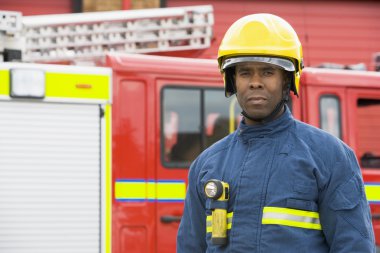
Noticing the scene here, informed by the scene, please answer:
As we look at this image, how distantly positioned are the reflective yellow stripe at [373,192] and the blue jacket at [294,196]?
368 centimetres

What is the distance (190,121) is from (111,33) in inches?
48.7

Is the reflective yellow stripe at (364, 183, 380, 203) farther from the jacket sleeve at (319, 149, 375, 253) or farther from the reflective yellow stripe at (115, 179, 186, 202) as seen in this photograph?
the jacket sleeve at (319, 149, 375, 253)

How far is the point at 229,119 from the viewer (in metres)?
5.57

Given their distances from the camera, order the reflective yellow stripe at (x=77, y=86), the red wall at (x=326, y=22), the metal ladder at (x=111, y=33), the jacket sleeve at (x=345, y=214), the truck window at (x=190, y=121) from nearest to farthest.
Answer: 1. the jacket sleeve at (x=345, y=214)
2. the reflective yellow stripe at (x=77, y=86)
3. the truck window at (x=190, y=121)
4. the metal ladder at (x=111, y=33)
5. the red wall at (x=326, y=22)

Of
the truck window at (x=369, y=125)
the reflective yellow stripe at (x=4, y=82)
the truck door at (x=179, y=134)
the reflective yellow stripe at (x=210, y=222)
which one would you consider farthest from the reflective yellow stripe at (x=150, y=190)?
the reflective yellow stripe at (x=210, y=222)

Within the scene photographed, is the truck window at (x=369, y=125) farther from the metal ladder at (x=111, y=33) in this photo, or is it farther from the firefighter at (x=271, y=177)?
the firefighter at (x=271, y=177)

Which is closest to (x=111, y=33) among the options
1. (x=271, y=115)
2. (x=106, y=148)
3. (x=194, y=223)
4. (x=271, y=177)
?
(x=106, y=148)

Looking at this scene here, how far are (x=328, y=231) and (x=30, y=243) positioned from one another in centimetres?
343

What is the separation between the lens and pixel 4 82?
4977mm

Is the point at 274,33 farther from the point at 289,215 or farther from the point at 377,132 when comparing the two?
the point at 377,132

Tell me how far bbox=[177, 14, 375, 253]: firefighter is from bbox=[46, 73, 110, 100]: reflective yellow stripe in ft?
9.94

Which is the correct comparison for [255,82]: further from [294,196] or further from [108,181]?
[108,181]

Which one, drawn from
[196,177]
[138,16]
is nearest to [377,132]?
[138,16]

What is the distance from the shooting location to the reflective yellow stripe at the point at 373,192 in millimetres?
5590
